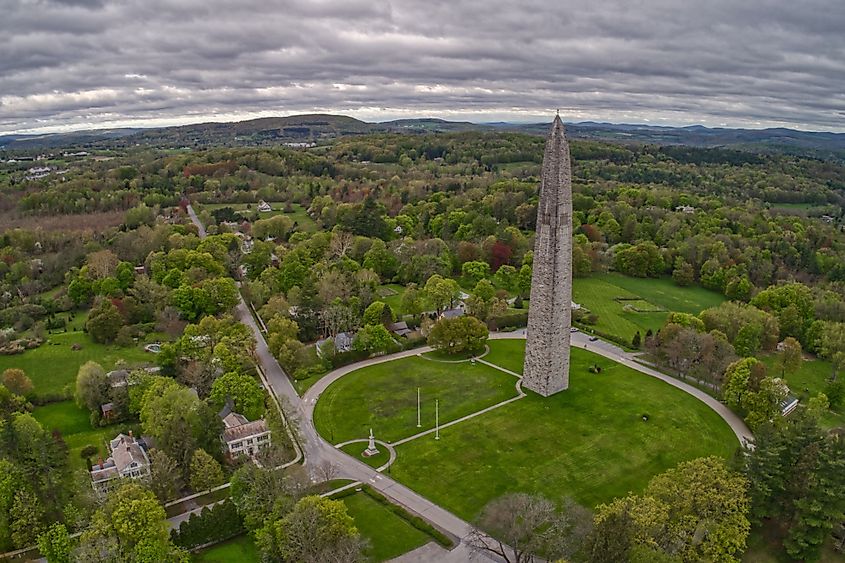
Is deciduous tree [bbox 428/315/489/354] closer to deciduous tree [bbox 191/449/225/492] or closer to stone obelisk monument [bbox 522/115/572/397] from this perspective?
stone obelisk monument [bbox 522/115/572/397]

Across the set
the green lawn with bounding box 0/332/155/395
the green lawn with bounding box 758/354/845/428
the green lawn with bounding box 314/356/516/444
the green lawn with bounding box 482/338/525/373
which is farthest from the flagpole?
the green lawn with bounding box 758/354/845/428

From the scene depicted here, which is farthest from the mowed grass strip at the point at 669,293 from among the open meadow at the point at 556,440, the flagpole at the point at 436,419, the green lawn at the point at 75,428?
the green lawn at the point at 75,428

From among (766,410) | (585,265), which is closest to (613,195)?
(585,265)

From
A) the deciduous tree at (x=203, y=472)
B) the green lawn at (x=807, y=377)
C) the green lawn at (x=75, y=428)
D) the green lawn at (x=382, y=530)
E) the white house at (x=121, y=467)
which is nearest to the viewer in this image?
the green lawn at (x=382, y=530)

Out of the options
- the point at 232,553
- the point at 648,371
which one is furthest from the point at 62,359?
the point at 648,371

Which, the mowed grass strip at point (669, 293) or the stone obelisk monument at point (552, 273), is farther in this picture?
the mowed grass strip at point (669, 293)

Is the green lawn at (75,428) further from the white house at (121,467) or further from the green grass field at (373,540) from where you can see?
the green grass field at (373,540)
